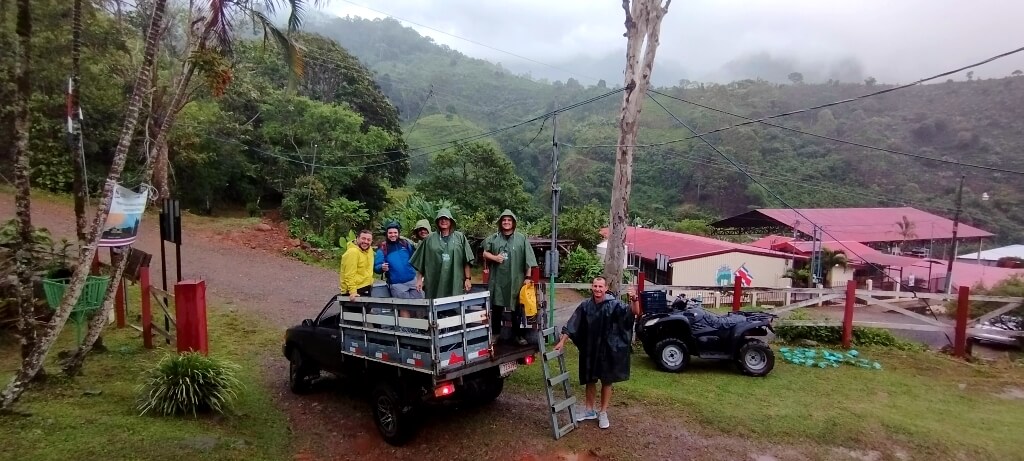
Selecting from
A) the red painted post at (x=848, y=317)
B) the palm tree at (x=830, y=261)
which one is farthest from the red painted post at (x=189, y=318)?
the palm tree at (x=830, y=261)

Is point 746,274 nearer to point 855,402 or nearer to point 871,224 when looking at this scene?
point 871,224

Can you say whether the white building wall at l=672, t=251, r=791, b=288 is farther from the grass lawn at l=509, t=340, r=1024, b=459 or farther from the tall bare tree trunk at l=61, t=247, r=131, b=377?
the tall bare tree trunk at l=61, t=247, r=131, b=377

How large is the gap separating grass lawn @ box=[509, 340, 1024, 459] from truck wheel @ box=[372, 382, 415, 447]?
1921 mm

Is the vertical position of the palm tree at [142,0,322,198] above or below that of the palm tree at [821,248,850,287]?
above

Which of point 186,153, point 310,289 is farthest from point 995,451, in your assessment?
point 186,153

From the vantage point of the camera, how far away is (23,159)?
5035 millimetres

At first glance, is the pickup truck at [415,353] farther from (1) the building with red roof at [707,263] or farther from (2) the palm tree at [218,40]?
(1) the building with red roof at [707,263]

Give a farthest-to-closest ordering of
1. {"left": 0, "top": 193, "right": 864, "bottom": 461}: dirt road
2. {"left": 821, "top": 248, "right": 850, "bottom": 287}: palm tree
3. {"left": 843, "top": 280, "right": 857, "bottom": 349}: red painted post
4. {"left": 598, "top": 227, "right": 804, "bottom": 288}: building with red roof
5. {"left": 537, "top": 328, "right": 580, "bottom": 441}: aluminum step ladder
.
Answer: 1. {"left": 821, "top": 248, "right": 850, "bottom": 287}: palm tree
2. {"left": 598, "top": 227, "right": 804, "bottom": 288}: building with red roof
3. {"left": 843, "top": 280, "right": 857, "bottom": 349}: red painted post
4. {"left": 537, "top": 328, "right": 580, "bottom": 441}: aluminum step ladder
5. {"left": 0, "top": 193, "right": 864, "bottom": 461}: dirt road

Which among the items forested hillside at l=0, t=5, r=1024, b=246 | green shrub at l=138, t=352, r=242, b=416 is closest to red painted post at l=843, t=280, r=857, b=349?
forested hillside at l=0, t=5, r=1024, b=246

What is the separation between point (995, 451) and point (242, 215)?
26636mm

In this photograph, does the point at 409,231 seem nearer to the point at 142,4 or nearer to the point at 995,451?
the point at 142,4

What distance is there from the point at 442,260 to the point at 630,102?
4724 mm

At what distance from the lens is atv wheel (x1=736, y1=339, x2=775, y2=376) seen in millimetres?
7715

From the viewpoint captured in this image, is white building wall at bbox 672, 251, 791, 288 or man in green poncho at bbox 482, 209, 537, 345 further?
white building wall at bbox 672, 251, 791, 288
